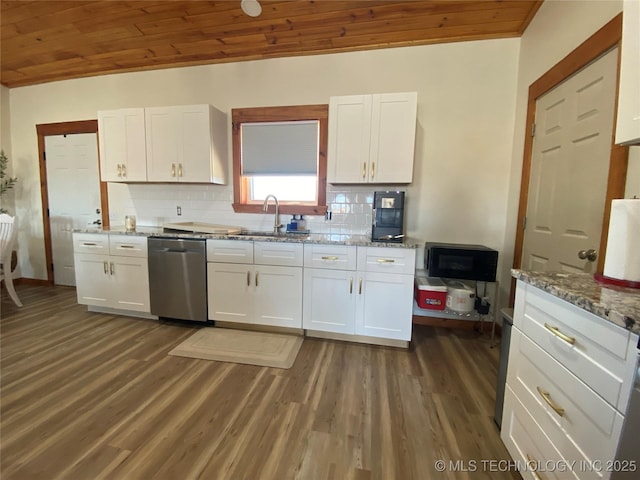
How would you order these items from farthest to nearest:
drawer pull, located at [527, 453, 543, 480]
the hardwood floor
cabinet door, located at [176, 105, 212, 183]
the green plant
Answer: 1. the green plant
2. cabinet door, located at [176, 105, 212, 183]
3. the hardwood floor
4. drawer pull, located at [527, 453, 543, 480]

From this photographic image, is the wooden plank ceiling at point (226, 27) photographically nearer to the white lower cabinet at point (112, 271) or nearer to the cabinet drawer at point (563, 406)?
the white lower cabinet at point (112, 271)

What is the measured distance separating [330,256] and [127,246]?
2.10 meters

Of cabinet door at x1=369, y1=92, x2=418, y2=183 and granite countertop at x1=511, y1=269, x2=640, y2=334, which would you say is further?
cabinet door at x1=369, y1=92, x2=418, y2=183

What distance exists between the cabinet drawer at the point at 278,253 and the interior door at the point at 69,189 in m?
2.76

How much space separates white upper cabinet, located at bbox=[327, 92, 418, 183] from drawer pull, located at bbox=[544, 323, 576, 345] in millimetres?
1659

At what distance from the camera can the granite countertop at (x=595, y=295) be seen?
69 centimetres

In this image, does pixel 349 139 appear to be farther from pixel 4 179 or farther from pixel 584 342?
pixel 4 179

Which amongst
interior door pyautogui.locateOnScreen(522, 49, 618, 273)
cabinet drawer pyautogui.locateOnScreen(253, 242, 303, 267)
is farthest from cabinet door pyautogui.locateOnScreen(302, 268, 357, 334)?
interior door pyautogui.locateOnScreen(522, 49, 618, 273)

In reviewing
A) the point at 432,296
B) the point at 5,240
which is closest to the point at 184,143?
the point at 5,240

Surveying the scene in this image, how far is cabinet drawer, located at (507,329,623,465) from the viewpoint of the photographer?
2.42ft

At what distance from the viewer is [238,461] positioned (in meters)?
1.24

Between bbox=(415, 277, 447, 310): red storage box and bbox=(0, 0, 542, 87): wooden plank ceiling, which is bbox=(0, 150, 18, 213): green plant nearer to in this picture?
bbox=(0, 0, 542, 87): wooden plank ceiling

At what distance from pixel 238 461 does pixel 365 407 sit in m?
0.76

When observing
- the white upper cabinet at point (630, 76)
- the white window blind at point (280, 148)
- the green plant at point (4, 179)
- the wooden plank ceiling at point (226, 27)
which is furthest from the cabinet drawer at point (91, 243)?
the white upper cabinet at point (630, 76)
